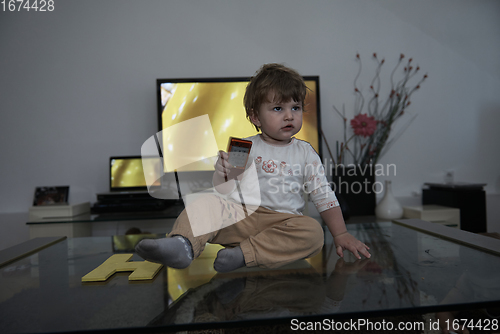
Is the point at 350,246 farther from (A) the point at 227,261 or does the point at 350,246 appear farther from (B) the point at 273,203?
(A) the point at 227,261

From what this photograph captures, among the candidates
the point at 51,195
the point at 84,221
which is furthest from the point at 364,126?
the point at 51,195

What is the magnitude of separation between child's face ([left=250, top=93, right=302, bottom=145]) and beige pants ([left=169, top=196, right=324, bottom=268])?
22 cm

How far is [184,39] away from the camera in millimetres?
2041

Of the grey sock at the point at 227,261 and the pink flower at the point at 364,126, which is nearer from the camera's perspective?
the grey sock at the point at 227,261

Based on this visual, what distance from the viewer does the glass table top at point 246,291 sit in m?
0.46

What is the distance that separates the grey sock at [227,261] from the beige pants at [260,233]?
21 millimetres

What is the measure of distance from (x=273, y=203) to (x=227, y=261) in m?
0.25

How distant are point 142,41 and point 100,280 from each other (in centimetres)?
180

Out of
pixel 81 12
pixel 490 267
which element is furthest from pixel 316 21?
Result: pixel 490 267

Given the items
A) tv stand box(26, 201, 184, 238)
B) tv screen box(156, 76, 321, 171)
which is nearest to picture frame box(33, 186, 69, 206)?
tv stand box(26, 201, 184, 238)

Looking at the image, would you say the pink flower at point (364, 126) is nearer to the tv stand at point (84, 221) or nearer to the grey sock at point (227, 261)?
the tv stand at point (84, 221)

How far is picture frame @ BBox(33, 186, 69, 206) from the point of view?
6.08 ft

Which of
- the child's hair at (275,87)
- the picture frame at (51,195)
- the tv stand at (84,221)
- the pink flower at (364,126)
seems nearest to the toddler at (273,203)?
the child's hair at (275,87)

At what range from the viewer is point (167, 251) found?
607 mm
